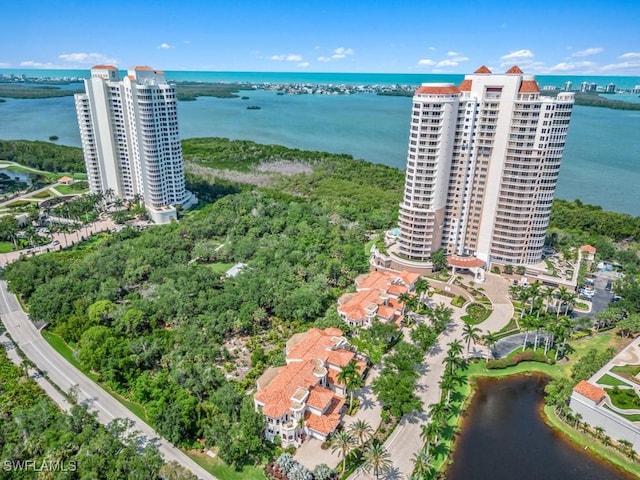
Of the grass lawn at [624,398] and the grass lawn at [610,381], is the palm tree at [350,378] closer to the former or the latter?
the grass lawn at [624,398]

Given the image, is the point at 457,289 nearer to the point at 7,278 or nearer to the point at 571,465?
the point at 571,465

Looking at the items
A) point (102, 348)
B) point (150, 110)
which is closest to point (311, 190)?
point (150, 110)

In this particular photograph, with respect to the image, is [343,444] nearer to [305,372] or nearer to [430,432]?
[430,432]

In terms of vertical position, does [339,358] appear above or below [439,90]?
below

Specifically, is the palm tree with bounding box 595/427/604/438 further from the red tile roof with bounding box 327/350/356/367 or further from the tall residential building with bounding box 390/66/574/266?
the tall residential building with bounding box 390/66/574/266

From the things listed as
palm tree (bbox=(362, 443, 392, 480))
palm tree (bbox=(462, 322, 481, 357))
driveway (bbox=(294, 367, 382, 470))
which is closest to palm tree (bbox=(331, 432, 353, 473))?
driveway (bbox=(294, 367, 382, 470))

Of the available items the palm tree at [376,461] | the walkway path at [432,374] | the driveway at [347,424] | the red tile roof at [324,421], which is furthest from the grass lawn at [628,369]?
the red tile roof at [324,421]

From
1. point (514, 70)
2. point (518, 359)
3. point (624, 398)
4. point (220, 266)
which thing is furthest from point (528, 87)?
point (220, 266)
